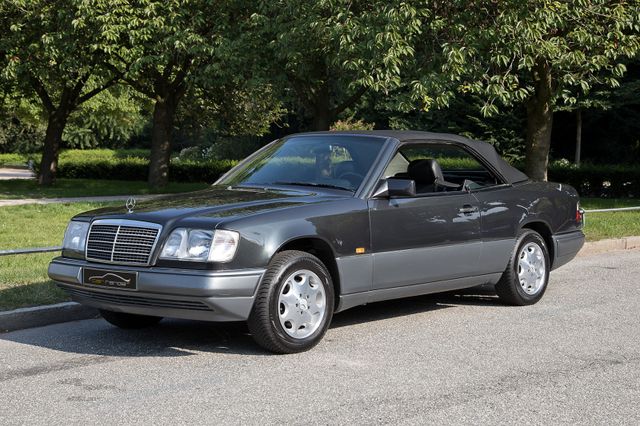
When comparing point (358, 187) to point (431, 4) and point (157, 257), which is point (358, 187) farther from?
point (431, 4)

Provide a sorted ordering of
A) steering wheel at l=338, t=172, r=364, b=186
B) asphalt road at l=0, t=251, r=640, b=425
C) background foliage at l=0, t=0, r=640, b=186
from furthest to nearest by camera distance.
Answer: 1. background foliage at l=0, t=0, r=640, b=186
2. steering wheel at l=338, t=172, r=364, b=186
3. asphalt road at l=0, t=251, r=640, b=425

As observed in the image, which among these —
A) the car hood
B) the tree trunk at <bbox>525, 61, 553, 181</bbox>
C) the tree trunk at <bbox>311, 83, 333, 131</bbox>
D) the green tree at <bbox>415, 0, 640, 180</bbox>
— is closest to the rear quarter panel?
the car hood

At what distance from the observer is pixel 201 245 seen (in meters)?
6.27

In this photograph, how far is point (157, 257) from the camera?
6.34 m

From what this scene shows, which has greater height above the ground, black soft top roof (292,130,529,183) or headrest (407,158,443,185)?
black soft top roof (292,130,529,183)

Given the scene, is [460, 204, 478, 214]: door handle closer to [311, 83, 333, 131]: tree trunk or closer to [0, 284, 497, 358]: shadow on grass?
[0, 284, 497, 358]: shadow on grass

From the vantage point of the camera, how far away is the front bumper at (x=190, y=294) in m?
6.16

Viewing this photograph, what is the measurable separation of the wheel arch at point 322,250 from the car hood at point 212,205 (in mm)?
285

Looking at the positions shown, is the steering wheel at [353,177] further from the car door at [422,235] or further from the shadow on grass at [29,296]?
the shadow on grass at [29,296]

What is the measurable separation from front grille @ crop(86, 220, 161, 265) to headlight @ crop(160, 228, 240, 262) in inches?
5.7

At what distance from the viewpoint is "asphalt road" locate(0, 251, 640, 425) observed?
16.7 feet

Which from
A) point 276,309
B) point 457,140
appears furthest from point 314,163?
point 276,309

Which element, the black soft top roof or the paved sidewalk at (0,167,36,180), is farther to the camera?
the paved sidewalk at (0,167,36,180)

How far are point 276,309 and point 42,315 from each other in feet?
7.74
